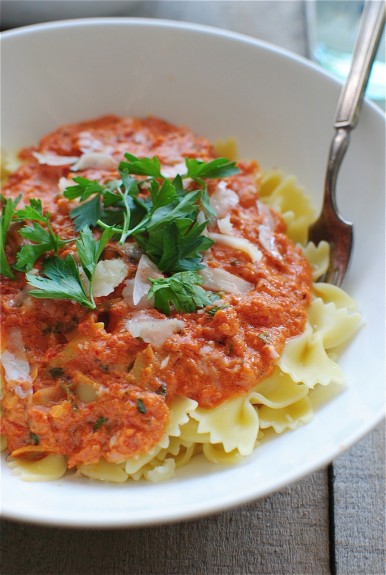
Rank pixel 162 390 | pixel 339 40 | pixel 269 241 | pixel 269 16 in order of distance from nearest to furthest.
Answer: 1. pixel 162 390
2. pixel 269 241
3. pixel 339 40
4. pixel 269 16

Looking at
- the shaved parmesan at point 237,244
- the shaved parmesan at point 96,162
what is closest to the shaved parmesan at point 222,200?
the shaved parmesan at point 237,244

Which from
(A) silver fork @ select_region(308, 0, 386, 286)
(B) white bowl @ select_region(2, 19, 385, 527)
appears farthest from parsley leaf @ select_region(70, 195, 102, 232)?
(A) silver fork @ select_region(308, 0, 386, 286)

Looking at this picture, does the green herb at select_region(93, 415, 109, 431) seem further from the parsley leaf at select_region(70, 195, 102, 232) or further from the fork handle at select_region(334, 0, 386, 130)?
the fork handle at select_region(334, 0, 386, 130)

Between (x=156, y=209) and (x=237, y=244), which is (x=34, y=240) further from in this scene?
(x=237, y=244)

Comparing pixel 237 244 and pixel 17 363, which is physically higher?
pixel 237 244

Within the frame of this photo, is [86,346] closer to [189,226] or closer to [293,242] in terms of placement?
[189,226]

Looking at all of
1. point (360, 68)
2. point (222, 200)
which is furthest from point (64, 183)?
point (360, 68)
